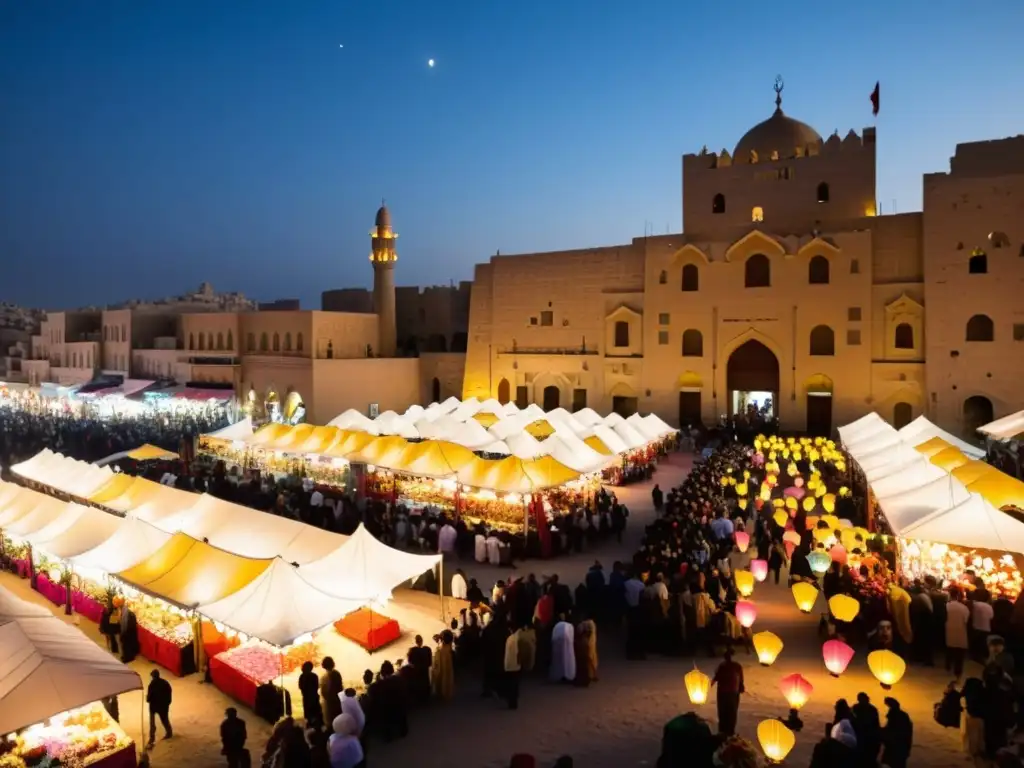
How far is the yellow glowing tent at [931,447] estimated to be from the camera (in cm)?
1437

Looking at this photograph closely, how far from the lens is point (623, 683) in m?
8.13

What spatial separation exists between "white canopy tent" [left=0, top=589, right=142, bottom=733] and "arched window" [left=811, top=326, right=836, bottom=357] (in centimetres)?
2475

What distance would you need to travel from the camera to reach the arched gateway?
2736cm

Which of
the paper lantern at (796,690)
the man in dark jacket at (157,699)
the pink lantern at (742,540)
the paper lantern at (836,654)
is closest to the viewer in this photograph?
the paper lantern at (796,690)

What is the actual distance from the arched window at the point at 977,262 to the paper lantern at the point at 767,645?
20518 millimetres

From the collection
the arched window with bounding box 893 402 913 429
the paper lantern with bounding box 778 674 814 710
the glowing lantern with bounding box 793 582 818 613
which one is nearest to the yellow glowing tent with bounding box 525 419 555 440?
the glowing lantern with bounding box 793 582 818 613

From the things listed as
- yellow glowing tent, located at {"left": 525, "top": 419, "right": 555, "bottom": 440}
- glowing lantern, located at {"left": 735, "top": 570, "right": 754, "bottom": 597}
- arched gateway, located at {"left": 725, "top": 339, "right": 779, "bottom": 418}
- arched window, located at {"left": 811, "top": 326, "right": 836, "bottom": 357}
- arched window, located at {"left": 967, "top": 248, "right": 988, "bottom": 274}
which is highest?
arched window, located at {"left": 967, "top": 248, "right": 988, "bottom": 274}

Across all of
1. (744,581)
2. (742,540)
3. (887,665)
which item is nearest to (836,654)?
(887,665)

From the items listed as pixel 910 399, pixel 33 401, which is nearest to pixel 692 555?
pixel 910 399

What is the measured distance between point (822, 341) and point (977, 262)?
526 cm

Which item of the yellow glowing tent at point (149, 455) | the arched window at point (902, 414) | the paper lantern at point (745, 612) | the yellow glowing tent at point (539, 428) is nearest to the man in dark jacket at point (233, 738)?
the paper lantern at point (745, 612)

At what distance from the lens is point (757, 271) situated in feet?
89.9

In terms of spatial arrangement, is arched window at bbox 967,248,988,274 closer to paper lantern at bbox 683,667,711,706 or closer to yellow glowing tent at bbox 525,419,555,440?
yellow glowing tent at bbox 525,419,555,440

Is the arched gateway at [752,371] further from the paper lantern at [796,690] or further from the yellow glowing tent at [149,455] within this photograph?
the paper lantern at [796,690]
